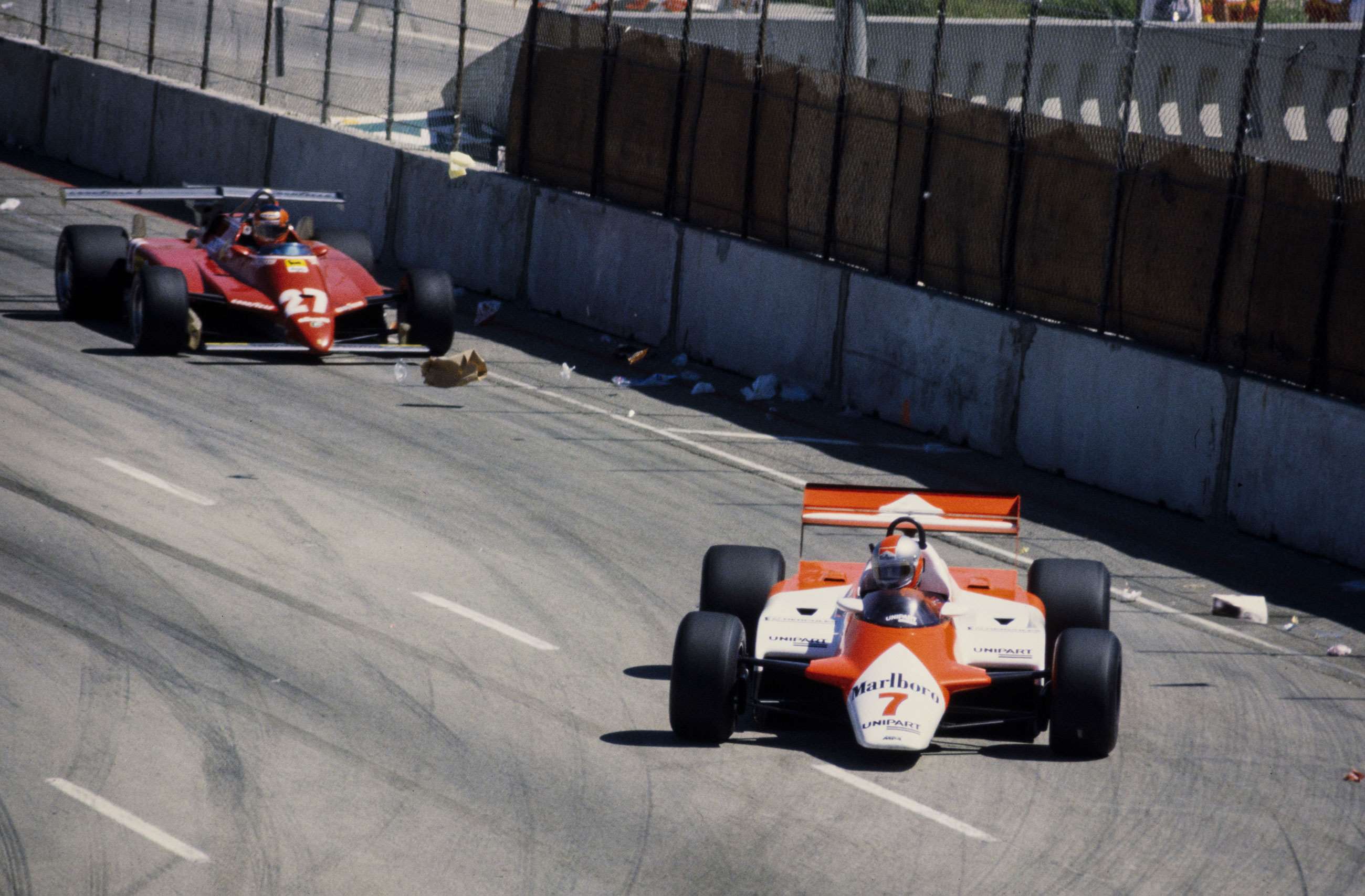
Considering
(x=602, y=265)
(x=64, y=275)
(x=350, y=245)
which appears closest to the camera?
(x=64, y=275)

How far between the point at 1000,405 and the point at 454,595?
6.73 meters

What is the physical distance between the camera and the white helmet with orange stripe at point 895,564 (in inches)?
371

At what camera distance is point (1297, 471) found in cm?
1404

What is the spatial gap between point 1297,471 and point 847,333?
5.16m

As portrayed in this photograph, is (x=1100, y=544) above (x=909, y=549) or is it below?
below

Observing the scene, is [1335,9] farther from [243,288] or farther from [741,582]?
[243,288]

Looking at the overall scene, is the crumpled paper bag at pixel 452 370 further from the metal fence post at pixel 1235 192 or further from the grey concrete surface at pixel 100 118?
the grey concrete surface at pixel 100 118

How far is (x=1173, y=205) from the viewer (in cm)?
1544

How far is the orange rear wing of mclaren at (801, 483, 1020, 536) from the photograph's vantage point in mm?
10180

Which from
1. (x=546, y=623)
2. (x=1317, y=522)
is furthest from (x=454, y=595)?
(x=1317, y=522)

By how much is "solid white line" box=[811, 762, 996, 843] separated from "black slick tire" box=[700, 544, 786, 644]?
1403 mm

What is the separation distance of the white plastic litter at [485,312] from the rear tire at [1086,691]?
12.4 meters

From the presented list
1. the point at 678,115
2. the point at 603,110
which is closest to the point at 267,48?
the point at 603,110

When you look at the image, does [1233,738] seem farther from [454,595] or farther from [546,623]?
[454,595]
